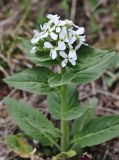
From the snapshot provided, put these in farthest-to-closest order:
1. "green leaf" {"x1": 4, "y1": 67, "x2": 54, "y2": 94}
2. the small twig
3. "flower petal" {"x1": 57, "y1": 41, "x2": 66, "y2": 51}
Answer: the small twig → "green leaf" {"x1": 4, "y1": 67, "x2": 54, "y2": 94} → "flower petal" {"x1": 57, "y1": 41, "x2": 66, "y2": 51}

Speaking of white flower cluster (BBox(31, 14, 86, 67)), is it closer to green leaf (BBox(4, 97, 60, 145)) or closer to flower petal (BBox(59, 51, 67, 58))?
flower petal (BBox(59, 51, 67, 58))

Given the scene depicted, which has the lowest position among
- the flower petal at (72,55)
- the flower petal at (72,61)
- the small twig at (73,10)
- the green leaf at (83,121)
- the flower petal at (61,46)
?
the green leaf at (83,121)

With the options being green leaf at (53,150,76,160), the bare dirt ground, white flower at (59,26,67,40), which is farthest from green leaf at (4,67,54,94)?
the bare dirt ground

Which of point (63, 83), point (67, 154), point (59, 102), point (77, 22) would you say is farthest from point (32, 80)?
point (77, 22)

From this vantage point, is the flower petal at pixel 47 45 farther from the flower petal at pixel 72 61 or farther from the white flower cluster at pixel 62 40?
the flower petal at pixel 72 61

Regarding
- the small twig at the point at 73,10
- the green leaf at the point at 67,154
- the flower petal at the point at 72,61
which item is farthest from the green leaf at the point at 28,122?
the small twig at the point at 73,10

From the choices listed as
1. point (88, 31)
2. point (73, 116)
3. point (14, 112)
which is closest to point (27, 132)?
point (14, 112)
